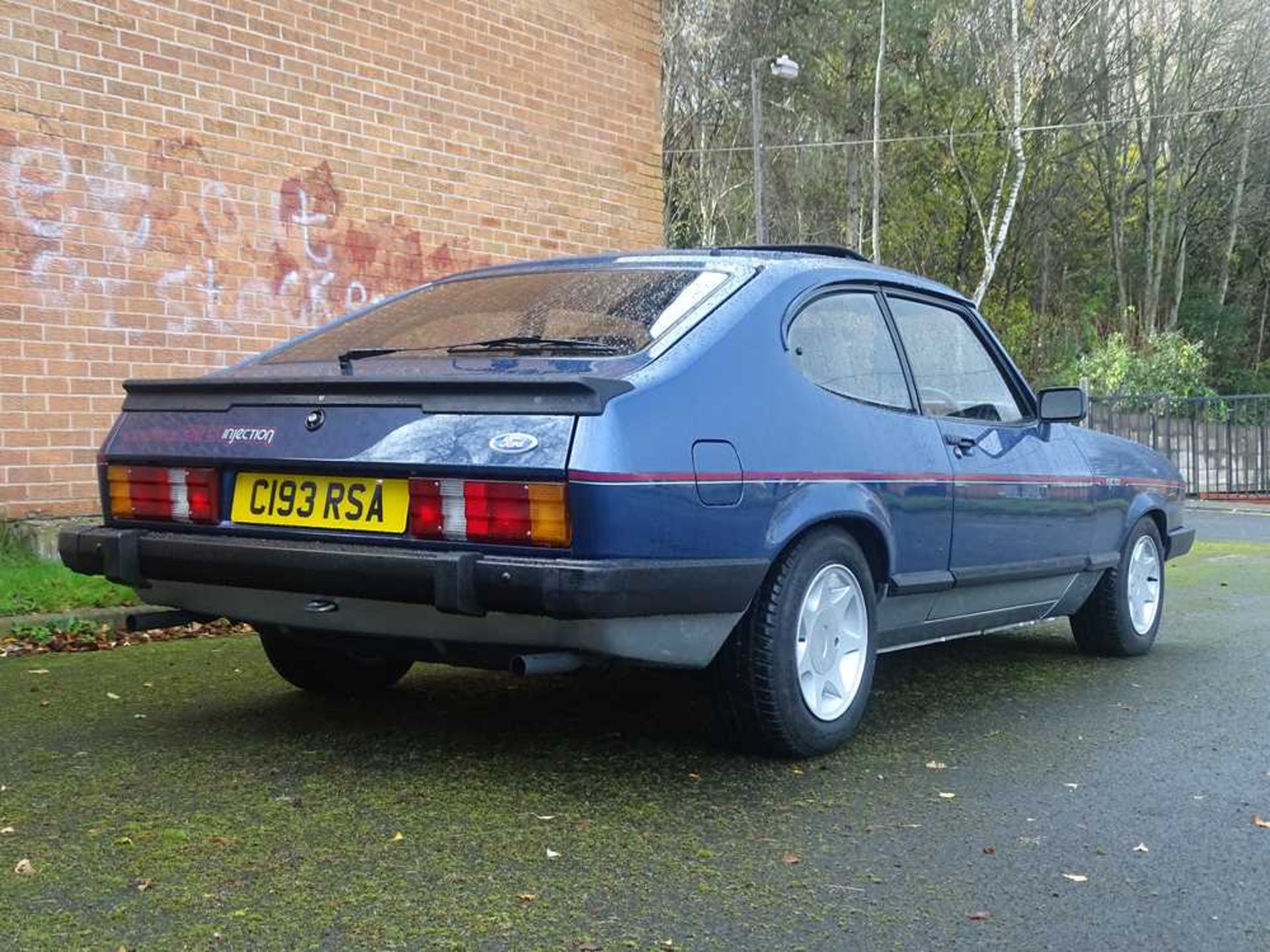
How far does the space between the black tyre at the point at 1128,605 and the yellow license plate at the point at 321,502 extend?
12.1ft

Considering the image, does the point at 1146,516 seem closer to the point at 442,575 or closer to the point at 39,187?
the point at 442,575

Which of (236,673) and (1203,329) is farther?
(1203,329)

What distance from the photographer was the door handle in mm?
4910

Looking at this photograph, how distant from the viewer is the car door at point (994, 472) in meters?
4.95

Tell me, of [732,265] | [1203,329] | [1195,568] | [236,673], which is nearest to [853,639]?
[732,265]

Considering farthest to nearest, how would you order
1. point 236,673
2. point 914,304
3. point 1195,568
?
1. point 1195,568
2. point 236,673
3. point 914,304

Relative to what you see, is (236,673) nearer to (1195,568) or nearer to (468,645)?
(468,645)

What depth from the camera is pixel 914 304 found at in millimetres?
5125

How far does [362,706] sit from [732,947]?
2.37 metres

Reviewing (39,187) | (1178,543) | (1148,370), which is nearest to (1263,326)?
(1148,370)

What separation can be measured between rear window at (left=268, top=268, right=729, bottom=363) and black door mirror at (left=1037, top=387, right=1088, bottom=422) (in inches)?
72.2

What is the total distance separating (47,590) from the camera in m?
6.54

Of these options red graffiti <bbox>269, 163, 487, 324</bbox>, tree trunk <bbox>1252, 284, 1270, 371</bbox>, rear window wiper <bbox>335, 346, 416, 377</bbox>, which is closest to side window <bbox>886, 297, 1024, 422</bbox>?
rear window wiper <bbox>335, 346, 416, 377</bbox>

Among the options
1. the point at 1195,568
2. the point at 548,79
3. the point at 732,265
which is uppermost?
the point at 548,79
